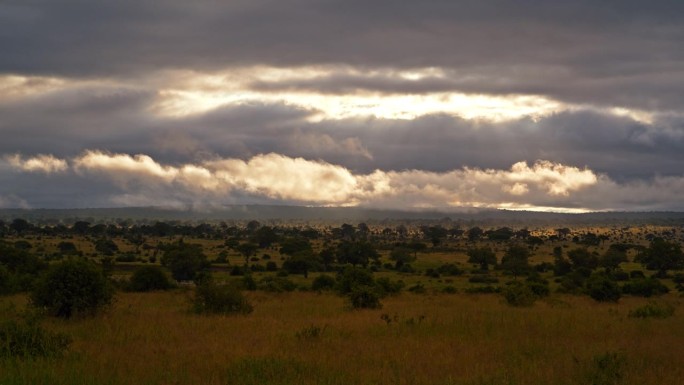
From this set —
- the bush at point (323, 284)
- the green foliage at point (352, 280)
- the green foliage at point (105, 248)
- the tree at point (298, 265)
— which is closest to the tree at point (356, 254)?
the tree at point (298, 265)

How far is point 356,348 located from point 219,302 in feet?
37.7

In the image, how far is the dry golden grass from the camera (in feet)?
50.1

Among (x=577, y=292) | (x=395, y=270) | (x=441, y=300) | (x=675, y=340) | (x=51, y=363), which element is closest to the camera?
(x=51, y=363)

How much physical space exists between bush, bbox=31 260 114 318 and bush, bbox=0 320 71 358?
821 centimetres

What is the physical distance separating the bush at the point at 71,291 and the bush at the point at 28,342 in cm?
821

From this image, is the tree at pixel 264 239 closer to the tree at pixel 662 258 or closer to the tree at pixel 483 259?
the tree at pixel 483 259

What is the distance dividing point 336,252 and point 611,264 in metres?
37.7

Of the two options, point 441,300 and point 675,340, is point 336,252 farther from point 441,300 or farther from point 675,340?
point 675,340

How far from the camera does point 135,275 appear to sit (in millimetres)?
46250

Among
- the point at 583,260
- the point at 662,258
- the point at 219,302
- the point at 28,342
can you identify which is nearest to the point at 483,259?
the point at 583,260

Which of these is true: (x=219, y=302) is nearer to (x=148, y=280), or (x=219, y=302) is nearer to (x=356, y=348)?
(x=356, y=348)

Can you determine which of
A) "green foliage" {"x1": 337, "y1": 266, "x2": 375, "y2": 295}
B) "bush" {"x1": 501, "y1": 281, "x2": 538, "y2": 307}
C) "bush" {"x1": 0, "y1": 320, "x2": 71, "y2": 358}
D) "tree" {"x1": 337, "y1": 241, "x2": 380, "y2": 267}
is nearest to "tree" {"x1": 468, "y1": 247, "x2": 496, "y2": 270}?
"tree" {"x1": 337, "y1": 241, "x2": 380, "y2": 267}

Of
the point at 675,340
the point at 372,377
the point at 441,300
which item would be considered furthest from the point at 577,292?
the point at 372,377

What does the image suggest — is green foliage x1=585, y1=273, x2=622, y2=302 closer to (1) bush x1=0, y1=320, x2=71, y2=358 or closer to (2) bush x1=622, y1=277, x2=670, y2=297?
(2) bush x1=622, y1=277, x2=670, y2=297
